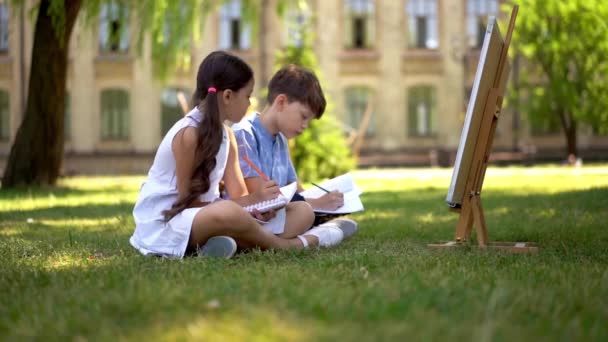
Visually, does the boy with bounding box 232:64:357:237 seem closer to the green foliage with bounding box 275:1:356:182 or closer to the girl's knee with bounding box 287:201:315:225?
the girl's knee with bounding box 287:201:315:225

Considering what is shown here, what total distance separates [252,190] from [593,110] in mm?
24640

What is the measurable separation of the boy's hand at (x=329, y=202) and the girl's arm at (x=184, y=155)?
145 centimetres

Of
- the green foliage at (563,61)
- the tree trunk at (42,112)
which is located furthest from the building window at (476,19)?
the tree trunk at (42,112)

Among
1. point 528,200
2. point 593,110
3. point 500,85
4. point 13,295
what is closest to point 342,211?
point 500,85

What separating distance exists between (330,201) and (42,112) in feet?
31.8

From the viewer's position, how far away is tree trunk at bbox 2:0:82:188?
14.8 m

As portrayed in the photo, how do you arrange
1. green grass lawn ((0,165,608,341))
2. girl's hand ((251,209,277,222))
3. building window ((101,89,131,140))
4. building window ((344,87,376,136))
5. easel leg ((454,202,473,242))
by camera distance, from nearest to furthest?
1. green grass lawn ((0,165,608,341))
2. girl's hand ((251,209,277,222))
3. easel leg ((454,202,473,242))
4. building window ((344,87,376,136))
5. building window ((101,89,131,140))

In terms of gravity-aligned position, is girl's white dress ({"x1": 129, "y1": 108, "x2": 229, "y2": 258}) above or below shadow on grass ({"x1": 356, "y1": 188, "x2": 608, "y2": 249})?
above

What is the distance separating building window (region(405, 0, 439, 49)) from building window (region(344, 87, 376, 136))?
8.30 feet

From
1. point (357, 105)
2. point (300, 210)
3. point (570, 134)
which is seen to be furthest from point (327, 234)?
point (357, 105)

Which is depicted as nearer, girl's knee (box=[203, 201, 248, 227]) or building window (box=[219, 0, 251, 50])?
girl's knee (box=[203, 201, 248, 227])

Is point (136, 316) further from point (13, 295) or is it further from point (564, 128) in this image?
point (564, 128)

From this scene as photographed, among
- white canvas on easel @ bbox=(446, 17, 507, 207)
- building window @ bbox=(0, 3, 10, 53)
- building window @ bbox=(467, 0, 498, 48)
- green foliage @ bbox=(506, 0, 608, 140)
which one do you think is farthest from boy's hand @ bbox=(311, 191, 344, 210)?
building window @ bbox=(0, 3, 10, 53)

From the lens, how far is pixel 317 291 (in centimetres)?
364
